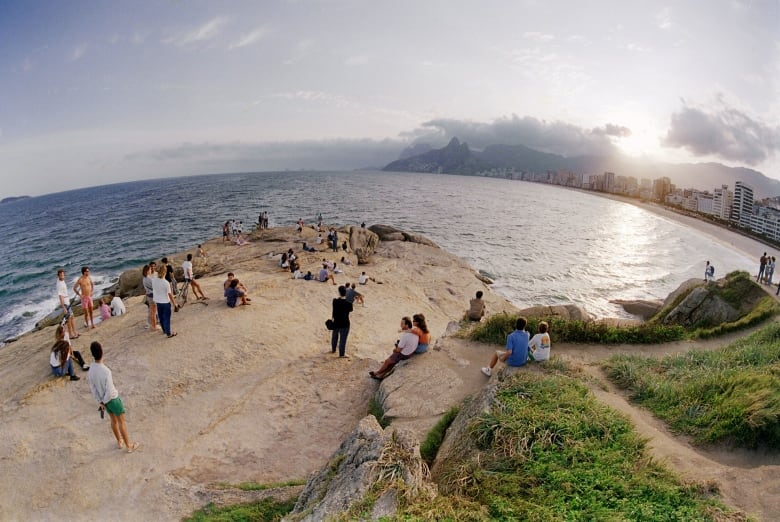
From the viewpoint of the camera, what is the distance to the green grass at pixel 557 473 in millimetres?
4727

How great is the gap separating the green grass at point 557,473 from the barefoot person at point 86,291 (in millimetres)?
14892

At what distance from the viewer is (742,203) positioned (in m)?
125

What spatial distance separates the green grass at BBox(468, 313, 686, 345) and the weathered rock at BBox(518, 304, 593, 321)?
2.87ft

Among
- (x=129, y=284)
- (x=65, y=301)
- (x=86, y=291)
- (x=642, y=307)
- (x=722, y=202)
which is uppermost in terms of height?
(x=722, y=202)

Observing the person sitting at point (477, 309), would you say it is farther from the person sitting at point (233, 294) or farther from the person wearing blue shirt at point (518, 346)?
the person sitting at point (233, 294)

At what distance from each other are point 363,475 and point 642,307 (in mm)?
31480

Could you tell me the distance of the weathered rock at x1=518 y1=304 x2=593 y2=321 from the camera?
15.0 metres

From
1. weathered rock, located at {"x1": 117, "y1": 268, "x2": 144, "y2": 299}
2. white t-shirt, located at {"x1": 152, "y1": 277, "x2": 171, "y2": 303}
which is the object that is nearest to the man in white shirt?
white t-shirt, located at {"x1": 152, "y1": 277, "x2": 171, "y2": 303}

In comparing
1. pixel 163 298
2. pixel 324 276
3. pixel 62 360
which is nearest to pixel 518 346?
pixel 163 298

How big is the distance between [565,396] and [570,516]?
275cm

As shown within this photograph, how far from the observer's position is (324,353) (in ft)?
43.9

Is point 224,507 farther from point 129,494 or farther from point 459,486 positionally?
point 459,486

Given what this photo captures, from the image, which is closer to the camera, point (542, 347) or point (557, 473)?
point (557, 473)

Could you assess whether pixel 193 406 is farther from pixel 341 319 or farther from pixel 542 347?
pixel 542 347
